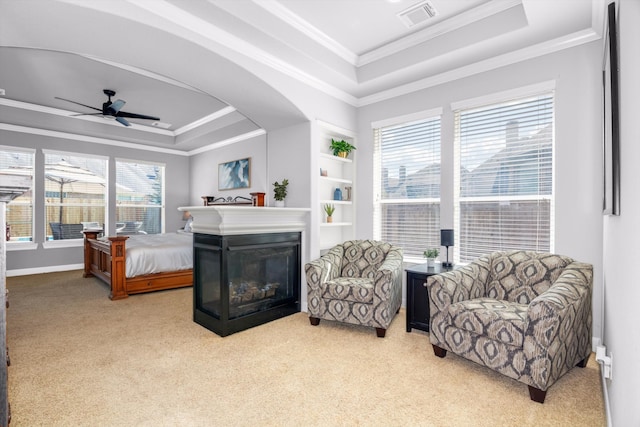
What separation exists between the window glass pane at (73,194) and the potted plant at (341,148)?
554cm

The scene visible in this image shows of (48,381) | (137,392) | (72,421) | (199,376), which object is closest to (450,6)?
(199,376)

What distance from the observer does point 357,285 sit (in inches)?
128

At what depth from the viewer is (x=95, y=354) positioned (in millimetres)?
2771

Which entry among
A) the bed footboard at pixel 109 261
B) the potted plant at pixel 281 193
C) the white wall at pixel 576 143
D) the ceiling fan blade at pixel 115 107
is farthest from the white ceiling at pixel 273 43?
the bed footboard at pixel 109 261

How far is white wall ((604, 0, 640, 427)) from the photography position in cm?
115

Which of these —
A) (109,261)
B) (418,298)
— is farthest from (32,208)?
(418,298)

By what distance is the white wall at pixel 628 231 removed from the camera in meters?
1.15

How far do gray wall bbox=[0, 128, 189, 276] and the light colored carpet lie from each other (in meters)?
3.36

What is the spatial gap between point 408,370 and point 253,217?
204 cm

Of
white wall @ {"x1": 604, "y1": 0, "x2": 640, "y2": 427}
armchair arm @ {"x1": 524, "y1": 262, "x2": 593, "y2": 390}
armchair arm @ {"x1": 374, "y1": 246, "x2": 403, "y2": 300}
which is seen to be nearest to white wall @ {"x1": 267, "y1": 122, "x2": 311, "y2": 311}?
armchair arm @ {"x1": 374, "y1": 246, "x2": 403, "y2": 300}

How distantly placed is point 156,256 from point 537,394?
4.79m

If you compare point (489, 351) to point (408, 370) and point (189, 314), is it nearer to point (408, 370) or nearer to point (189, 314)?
point (408, 370)

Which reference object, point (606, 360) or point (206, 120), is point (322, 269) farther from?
point (206, 120)

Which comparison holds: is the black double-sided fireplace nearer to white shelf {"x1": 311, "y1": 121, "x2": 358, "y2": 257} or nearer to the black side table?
white shelf {"x1": 311, "y1": 121, "x2": 358, "y2": 257}
